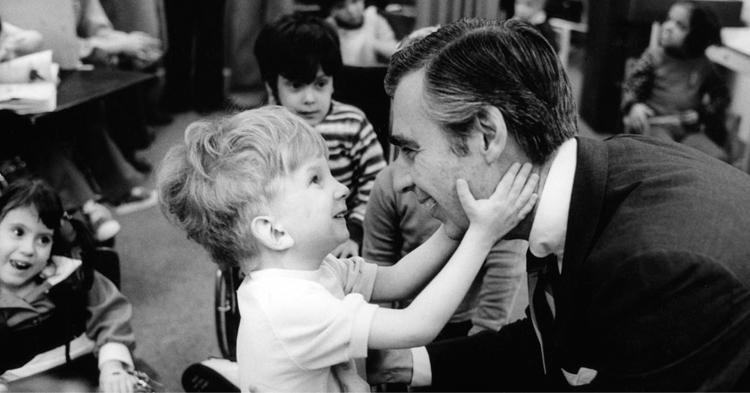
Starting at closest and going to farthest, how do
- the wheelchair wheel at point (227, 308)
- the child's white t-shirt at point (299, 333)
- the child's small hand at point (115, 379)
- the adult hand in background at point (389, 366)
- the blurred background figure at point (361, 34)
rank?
the child's white t-shirt at point (299, 333) < the adult hand in background at point (389, 366) < the child's small hand at point (115, 379) < the wheelchair wheel at point (227, 308) < the blurred background figure at point (361, 34)

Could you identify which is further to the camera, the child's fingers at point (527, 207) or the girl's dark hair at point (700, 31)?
the girl's dark hair at point (700, 31)

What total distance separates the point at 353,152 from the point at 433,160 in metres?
0.97

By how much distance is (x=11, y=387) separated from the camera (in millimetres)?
1691

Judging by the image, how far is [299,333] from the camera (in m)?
1.21

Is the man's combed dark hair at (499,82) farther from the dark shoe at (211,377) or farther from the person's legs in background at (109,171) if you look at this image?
the person's legs in background at (109,171)

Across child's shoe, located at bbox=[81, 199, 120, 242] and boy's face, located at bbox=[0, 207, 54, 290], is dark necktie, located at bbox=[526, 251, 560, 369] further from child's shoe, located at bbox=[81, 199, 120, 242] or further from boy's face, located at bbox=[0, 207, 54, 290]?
child's shoe, located at bbox=[81, 199, 120, 242]

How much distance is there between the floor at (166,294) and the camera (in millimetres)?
2621

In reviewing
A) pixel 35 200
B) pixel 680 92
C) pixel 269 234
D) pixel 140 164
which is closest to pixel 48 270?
pixel 35 200

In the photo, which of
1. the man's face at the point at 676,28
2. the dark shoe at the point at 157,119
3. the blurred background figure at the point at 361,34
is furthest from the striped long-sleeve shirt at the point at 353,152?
the dark shoe at the point at 157,119

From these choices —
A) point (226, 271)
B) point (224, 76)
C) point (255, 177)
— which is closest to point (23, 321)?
point (226, 271)

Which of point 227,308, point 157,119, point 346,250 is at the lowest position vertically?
point 157,119

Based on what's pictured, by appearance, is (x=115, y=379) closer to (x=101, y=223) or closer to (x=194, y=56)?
(x=101, y=223)

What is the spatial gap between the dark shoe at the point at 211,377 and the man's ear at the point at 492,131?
36.4 inches

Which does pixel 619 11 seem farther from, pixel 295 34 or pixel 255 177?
pixel 255 177
